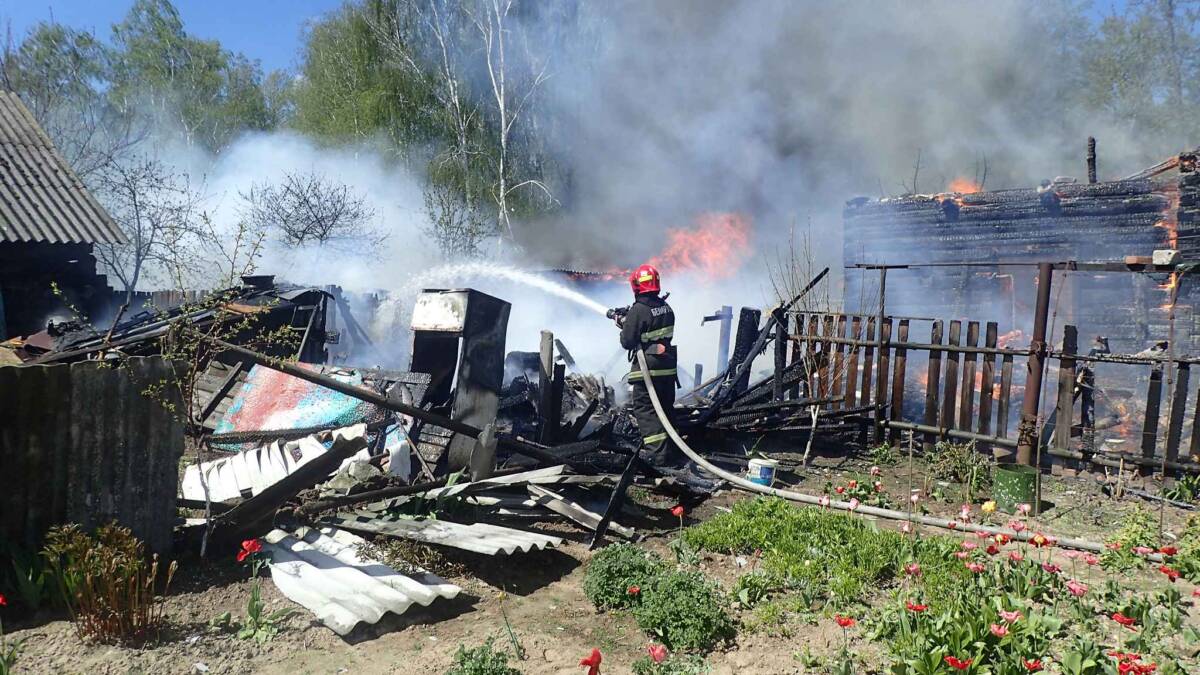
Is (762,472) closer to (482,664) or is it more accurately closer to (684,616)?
(684,616)

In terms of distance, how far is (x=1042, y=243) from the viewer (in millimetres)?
14453

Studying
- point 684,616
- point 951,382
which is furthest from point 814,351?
point 684,616

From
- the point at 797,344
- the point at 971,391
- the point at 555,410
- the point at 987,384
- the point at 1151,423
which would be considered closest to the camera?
the point at 1151,423

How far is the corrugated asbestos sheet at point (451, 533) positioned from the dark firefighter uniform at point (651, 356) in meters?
2.86

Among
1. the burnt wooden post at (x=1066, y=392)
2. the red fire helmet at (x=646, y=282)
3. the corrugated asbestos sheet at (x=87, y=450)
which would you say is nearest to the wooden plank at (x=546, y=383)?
the red fire helmet at (x=646, y=282)

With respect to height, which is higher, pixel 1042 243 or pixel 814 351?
pixel 1042 243

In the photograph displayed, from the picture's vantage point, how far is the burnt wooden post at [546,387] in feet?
24.7

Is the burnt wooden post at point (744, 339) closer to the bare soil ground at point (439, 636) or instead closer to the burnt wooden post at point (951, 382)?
the burnt wooden post at point (951, 382)

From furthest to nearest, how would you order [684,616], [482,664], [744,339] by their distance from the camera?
[744,339] → [684,616] → [482,664]

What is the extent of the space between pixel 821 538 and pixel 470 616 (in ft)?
8.17

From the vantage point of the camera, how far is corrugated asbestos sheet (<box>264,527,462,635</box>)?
3826 millimetres

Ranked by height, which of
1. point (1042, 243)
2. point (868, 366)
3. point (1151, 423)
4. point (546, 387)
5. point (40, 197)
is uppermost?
point (1042, 243)

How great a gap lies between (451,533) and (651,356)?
3468 millimetres

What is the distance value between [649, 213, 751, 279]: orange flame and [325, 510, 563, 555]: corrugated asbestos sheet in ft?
72.5
